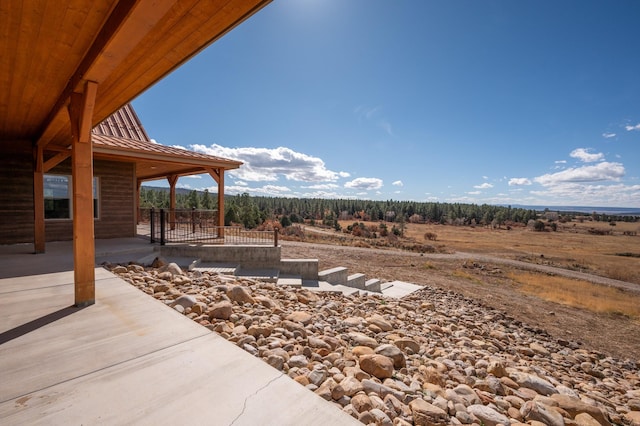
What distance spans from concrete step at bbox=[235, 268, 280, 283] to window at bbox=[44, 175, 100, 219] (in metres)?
6.24

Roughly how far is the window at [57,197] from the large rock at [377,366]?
1064 cm

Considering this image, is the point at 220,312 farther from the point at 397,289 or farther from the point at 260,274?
the point at 397,289

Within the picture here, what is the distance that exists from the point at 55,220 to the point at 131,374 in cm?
950

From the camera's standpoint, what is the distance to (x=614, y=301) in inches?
518

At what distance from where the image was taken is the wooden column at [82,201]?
3613mm

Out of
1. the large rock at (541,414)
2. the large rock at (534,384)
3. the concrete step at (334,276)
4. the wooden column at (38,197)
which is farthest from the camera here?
the concrete step at (334,276)

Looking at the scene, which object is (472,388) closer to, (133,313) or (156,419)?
(156,419)

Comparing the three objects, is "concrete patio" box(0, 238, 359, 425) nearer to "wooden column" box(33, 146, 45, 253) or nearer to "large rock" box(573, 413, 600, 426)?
"large rock" box(573, 413, 600, 426)

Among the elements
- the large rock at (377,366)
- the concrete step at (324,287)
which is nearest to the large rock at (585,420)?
the large rock at (377,366)

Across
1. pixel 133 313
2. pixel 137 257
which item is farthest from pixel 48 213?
pixel 133 313

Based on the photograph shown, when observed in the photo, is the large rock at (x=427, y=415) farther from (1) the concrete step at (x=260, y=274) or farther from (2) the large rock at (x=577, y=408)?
(1) the concrete step at (x=260, y=274)

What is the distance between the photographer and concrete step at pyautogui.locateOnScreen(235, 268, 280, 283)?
24.0ft

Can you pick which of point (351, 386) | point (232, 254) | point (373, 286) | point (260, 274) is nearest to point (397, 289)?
point (373, 286)

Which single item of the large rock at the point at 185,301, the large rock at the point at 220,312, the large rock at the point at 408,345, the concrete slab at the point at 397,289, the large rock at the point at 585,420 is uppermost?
the large rock at the point at 185,301
